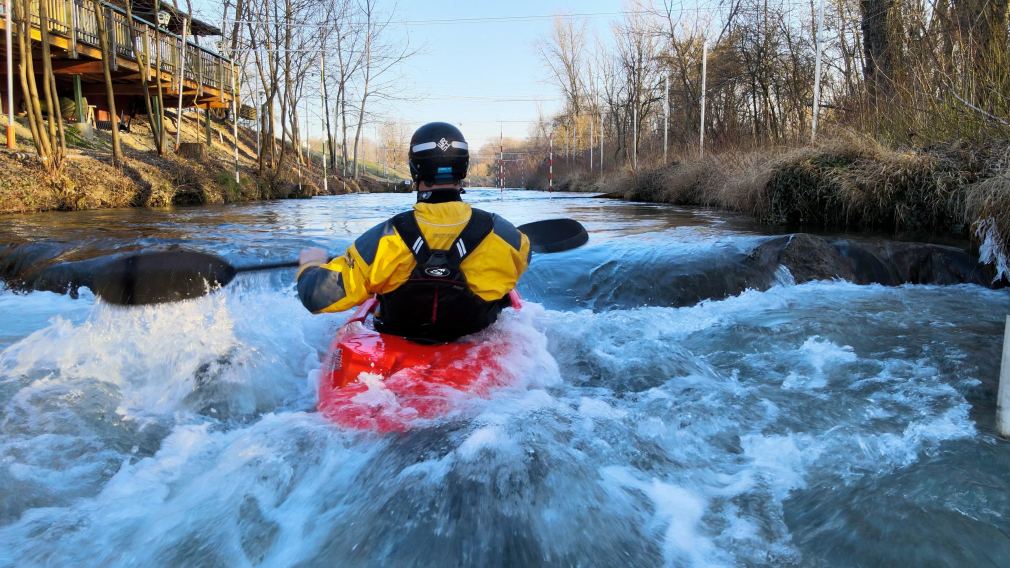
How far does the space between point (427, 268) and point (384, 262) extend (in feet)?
0.55

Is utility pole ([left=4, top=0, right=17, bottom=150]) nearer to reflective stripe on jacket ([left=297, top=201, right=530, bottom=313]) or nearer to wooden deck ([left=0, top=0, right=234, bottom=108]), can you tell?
wooden deck ([left=0, top=0, right=234, bottom=108])

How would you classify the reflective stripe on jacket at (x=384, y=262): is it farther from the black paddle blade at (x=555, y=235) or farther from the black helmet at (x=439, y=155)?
the black paddle blade at (x=555, y=235)

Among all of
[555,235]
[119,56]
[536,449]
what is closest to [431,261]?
[536,449]

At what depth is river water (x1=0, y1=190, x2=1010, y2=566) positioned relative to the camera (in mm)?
1845

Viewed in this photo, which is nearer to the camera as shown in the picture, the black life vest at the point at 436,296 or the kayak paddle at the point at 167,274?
the black life vest at the point at 436,296

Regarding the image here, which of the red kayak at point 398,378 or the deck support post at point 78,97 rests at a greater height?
the deck support post at point 78,97

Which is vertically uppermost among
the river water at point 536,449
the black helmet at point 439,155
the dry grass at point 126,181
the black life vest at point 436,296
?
the dry grass at point 126,181

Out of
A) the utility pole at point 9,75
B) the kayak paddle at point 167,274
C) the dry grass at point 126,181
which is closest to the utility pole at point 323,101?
the dry grass at point 126,181

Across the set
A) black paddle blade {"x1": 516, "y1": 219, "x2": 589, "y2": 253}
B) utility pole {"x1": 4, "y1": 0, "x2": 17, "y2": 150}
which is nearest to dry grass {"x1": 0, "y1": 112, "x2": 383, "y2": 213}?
utility pole {"x1": 4, "y1": 0, "x2": 17, "y2": 150}

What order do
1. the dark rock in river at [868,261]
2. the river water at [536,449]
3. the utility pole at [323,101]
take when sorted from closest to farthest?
1. the river water at [536,449]
2. the dark rock in river at [868,261]
3. the utility pole at [323,101]

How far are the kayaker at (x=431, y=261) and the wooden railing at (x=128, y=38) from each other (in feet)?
40.6

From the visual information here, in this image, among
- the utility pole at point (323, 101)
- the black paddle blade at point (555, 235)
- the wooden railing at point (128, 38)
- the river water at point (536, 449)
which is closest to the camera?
the river water at point (536, 449)

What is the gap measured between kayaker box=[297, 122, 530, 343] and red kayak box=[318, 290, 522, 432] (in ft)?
0.38

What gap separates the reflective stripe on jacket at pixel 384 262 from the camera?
239 centimetres
